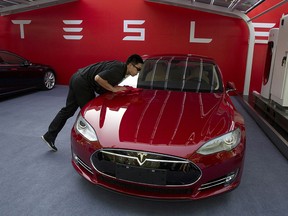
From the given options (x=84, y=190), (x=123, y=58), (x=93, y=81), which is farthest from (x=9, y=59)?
(x=84, y=190)

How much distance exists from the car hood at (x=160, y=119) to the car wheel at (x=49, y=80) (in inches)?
173

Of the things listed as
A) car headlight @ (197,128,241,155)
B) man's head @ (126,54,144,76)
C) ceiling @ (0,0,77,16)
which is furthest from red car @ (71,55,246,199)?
ceiling @ (0,0,77,16)

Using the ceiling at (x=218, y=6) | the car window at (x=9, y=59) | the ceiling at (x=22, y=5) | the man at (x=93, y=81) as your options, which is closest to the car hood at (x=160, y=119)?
the man at (x=93, y=81)

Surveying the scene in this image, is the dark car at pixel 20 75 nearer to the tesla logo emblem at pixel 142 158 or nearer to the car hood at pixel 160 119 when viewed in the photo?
the car hood at pixel 160 119

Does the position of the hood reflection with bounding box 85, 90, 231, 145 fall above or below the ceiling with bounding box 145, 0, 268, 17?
below

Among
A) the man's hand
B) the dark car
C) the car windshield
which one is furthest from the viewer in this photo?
the dark car

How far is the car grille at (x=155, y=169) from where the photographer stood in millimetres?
1619

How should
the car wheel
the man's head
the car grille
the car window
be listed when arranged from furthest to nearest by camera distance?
1. the car wheel
2. the car window
3. the man's head
4. the car grille

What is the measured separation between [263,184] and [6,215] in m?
2.11

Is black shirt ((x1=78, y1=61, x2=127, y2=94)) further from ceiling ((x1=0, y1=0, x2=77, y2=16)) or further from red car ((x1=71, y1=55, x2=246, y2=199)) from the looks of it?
ceiling ((x1=0, y1=0, x2=77, y2=16))

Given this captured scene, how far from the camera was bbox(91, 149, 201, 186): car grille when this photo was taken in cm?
162

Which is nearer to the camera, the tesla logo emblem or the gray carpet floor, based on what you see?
the tesla logo emblem

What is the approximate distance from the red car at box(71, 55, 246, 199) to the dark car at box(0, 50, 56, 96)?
3630mm

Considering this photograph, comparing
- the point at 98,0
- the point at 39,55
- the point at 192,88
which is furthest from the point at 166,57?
the point at 39,55
